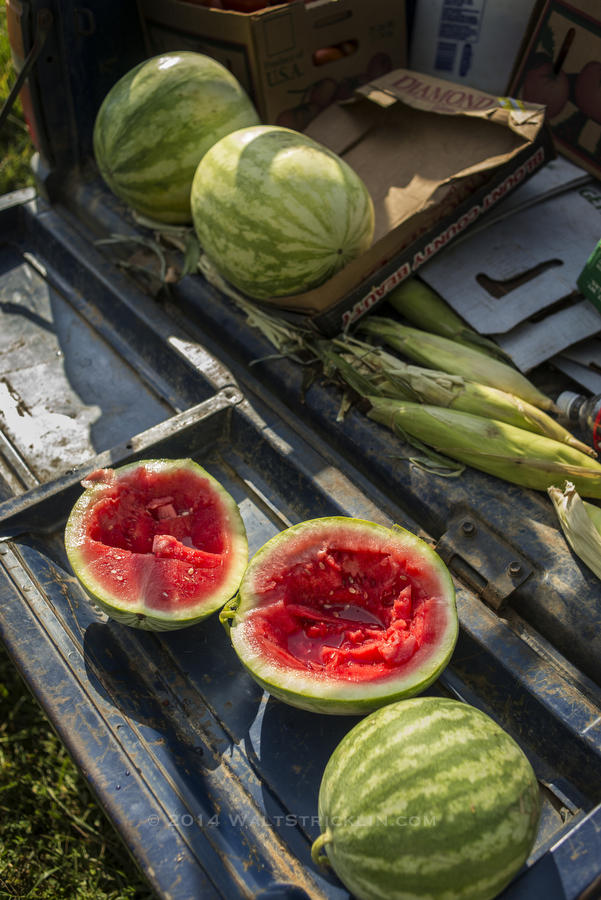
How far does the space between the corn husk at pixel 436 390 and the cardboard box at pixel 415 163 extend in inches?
7.0

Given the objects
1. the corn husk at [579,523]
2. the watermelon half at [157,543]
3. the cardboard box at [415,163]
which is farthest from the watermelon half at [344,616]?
the cardboard box at [415,163]

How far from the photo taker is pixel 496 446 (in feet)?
7.52

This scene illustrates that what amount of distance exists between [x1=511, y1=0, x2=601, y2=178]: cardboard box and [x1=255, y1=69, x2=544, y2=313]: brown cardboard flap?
0.40 meters

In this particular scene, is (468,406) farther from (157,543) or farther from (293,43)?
(293,43)

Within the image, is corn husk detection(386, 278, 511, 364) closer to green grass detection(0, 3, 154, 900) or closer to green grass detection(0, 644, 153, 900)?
green grass detection(0, 3, 154, 900)

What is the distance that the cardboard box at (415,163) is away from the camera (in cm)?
263

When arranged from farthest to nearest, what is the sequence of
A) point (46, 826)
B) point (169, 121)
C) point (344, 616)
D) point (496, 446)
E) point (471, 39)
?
point (471, 39) → point (169, 121) → point (46, 826) → point (496, 446) → point (344, 616)

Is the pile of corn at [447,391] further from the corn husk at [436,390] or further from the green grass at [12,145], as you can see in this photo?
the green grass at [12,145]

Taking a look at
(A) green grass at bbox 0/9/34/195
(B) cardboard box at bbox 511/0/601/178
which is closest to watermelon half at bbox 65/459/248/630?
(B) cardboard box at bbox 511/0/601/178

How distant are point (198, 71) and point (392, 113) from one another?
808mm

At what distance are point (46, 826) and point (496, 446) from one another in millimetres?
2021

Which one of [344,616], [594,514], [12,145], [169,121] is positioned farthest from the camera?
[12,145]

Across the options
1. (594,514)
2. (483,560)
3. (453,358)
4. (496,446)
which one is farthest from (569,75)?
(483,560)

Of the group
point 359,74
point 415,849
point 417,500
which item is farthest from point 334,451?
point 359,74
